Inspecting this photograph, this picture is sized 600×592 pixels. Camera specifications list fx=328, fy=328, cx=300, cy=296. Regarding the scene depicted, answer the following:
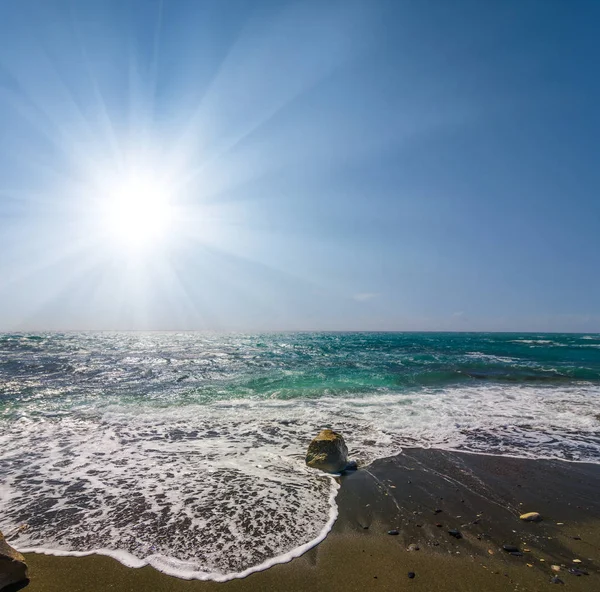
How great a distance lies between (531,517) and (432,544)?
1.91 meters

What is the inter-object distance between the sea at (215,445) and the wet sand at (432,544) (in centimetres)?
27

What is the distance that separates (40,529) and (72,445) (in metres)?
4.07

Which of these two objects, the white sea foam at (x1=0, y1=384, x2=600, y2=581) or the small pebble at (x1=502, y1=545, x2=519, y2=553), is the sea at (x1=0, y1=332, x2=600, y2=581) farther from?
the small pebble at (x1=502, y1=545, x2=519, y2=553)

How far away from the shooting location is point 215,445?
8.13 m

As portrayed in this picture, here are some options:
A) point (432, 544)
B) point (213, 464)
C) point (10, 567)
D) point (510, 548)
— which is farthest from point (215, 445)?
point (510, 548)

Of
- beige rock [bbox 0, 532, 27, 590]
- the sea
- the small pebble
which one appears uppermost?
beige rock [bbox 0, 532, 27, 590]

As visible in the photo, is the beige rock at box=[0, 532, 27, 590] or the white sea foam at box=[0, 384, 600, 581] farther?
the white sea foam at box=[0, 384, 600, 581]

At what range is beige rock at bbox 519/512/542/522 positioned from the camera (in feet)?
16.1

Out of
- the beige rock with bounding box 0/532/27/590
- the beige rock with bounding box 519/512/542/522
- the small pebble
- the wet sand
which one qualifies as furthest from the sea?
the beige rock with bounding box 519/512/542/522

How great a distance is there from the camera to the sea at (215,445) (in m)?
4.31

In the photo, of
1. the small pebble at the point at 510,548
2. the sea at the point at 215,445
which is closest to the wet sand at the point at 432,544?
the small pebble at the point at 510,548

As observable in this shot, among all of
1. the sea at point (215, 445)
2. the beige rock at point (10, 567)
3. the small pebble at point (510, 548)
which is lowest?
the sea at point (215, 445)

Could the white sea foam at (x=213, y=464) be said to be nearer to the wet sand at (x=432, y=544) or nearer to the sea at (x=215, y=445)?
the sea at (x=215, y=445)

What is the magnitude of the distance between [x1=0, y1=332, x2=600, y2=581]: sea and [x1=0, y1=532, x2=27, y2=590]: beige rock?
624 millimetres
